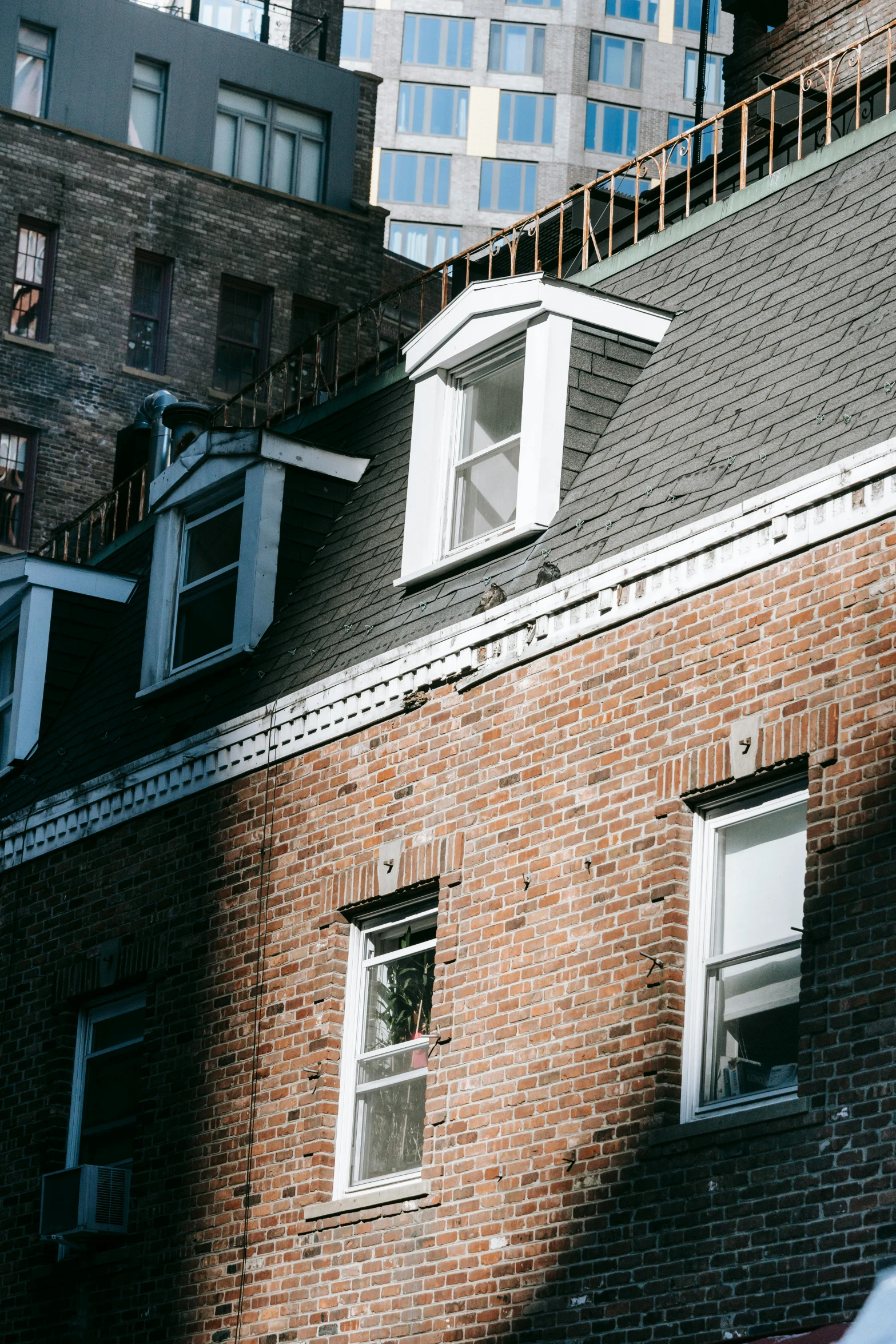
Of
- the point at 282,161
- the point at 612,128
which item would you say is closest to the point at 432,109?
the point at 612,128

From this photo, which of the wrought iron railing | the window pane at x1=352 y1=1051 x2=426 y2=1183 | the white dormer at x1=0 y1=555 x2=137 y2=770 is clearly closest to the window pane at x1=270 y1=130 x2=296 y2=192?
the wrought iron railing

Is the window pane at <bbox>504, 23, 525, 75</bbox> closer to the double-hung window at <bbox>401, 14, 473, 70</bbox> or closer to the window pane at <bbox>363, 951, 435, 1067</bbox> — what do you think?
the double-hung window at <bbox>401, 14, 473, 70</bbox>

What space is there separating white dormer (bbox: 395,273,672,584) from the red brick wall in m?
1.42

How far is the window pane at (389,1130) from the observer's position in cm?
1317

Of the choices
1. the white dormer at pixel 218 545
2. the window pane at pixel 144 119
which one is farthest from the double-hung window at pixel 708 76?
the white dormer at pixel 218 545

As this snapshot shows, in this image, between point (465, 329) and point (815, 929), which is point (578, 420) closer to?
point (465, 329)

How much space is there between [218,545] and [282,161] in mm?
27407

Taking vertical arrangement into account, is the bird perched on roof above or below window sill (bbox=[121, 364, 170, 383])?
below

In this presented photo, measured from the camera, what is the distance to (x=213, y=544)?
1777 centimetres

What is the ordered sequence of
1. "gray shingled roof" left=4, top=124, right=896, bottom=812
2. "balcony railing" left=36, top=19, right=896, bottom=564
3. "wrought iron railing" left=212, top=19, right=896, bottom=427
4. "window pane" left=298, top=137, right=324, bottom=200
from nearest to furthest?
"gray shingled roof" left=4, top=124, right=896, bottom=812, "wrought iron railing" left=212, top=19, right=896, bottom=427, "balcony railing" left=36, top=19, right=896, bottom=564, "window pane" left=298, top=137, right=324, bottom=200

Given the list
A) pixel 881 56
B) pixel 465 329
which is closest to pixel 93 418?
pixel 881 56

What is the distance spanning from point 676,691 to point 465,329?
13.5ft

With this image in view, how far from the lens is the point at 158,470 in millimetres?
24250

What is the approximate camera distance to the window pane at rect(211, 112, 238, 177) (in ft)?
140
